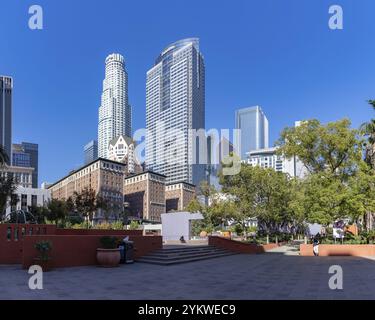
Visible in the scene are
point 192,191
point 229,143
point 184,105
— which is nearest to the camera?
point 229,143

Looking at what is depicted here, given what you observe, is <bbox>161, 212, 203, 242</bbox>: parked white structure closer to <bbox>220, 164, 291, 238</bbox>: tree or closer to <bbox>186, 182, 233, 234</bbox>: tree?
<bbox>186, 182, 233, 234</bbox>: tree

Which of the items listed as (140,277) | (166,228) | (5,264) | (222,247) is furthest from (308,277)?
(166,228)

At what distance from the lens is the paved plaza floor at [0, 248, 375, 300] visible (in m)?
10.8

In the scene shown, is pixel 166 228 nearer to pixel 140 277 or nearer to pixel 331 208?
pixel 331 208

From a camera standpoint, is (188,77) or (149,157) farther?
Answer: (149,157)

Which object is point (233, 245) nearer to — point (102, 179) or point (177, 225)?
point (177, 225)

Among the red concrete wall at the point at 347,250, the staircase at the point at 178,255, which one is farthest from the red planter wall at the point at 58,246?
the red concrete wall at the point at 347,250

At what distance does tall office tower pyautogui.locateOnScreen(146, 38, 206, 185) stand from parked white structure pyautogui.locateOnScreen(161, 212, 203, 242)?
32.9 m

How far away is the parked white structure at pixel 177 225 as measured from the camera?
128 feet

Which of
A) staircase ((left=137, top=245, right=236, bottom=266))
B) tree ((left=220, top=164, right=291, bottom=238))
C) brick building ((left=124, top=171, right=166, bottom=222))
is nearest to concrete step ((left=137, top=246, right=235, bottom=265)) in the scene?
staircase ((left=137, top=245, right=236, bottom=266))

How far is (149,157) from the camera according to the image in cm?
9938

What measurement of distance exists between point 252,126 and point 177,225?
67.8 meters

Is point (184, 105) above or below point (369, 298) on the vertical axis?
above
